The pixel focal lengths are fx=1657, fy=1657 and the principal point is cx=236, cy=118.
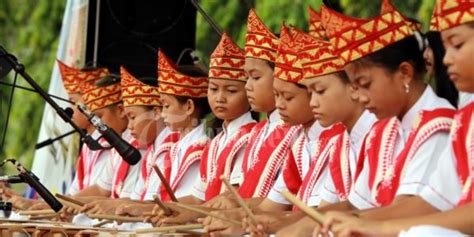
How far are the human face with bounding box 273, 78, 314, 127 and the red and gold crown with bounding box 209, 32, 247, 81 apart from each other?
834mm

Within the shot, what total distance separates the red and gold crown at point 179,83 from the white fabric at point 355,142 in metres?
1.89

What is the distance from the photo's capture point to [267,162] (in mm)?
6523

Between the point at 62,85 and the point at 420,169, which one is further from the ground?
the point at 62,85

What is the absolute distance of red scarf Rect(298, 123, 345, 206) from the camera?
234 inches

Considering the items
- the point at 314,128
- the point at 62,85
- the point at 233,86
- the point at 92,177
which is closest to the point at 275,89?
the point at 314,128

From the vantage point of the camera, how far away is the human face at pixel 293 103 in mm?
6109

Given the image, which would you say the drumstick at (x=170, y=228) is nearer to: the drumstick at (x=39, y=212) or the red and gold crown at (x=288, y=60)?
the red and gold crown at (x=288, y=60)

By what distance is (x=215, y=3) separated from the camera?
1142cm

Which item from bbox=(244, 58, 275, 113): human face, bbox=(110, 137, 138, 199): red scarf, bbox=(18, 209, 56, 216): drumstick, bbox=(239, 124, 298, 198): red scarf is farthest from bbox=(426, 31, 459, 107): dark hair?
bbox=(110, 137, 138, 199): red scarf

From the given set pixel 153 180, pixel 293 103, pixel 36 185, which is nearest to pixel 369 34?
pixel 293 103

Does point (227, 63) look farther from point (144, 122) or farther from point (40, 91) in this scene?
point (144, 122)

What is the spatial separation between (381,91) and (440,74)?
189 mm

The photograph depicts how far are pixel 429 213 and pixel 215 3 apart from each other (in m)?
6.81

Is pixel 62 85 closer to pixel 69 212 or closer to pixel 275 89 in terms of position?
pixel 69 212
